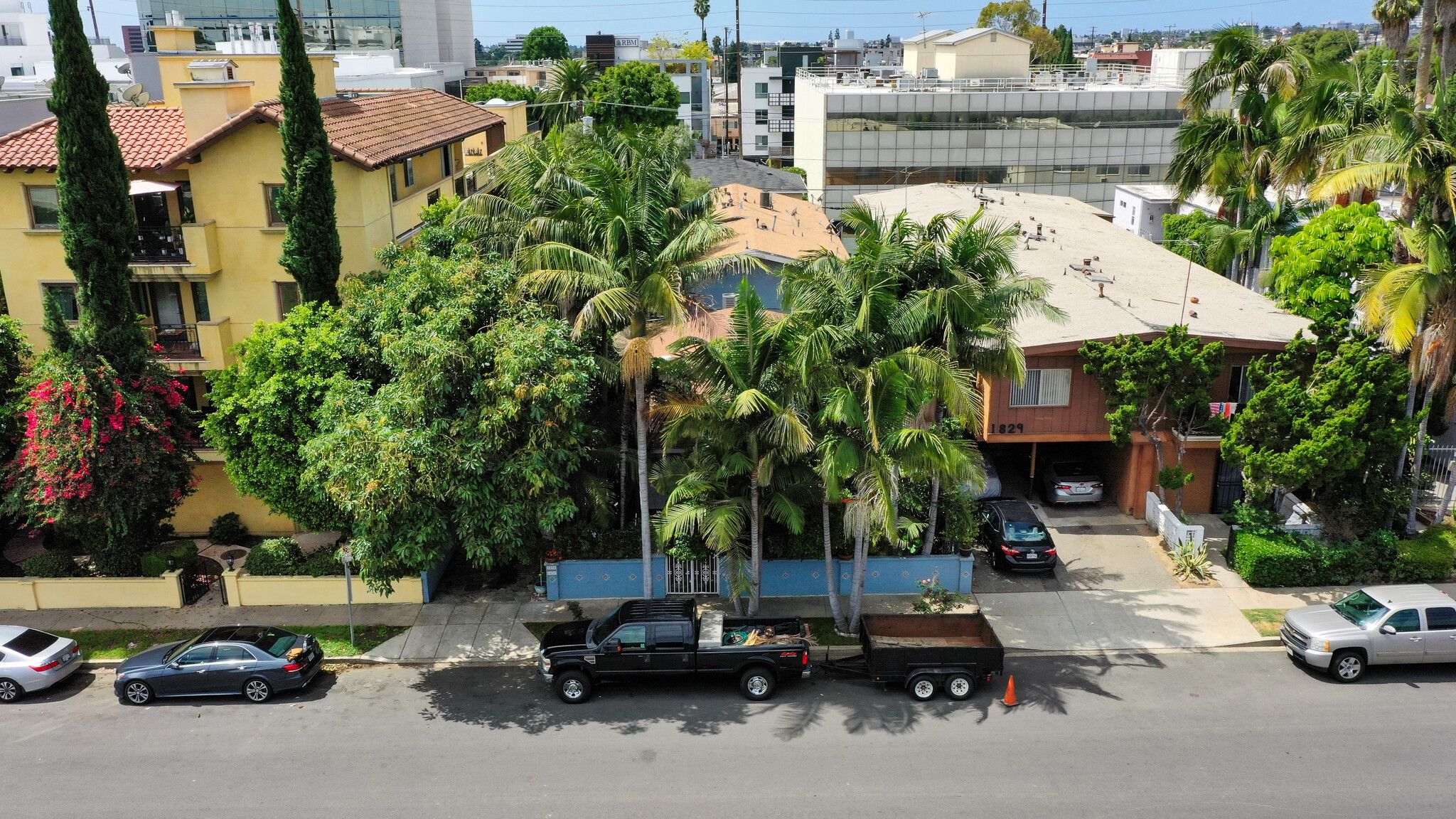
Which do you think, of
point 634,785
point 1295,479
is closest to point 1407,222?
point 1295,479

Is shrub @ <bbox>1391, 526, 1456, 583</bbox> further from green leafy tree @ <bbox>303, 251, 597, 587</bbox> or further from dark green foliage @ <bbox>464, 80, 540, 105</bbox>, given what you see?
dark green foliage @ <bbox>464, 80, 540, 105</bbox>

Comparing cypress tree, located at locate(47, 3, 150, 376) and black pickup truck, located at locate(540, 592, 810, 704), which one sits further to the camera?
cypress tree, located at locate(47, 3, 150, 376)

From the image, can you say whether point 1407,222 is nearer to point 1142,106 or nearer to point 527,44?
point 1142,106

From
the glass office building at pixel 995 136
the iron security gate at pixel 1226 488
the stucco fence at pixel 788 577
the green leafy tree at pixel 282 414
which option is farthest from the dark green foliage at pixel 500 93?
the iron security gate at pixel 1226 488

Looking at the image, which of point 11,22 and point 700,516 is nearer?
point 700,516

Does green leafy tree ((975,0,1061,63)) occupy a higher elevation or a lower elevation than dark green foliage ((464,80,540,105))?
higher

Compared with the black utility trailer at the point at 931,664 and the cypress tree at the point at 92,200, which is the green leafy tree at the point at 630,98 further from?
the black utility trailer at the point at 931,664

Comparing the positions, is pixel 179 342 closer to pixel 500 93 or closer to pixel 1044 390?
pixel 1044 390

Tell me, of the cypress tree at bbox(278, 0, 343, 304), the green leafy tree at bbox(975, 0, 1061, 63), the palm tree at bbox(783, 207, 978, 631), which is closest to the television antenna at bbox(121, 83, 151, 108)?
the cypress tree at bbox(278, 0, 343, 304)
